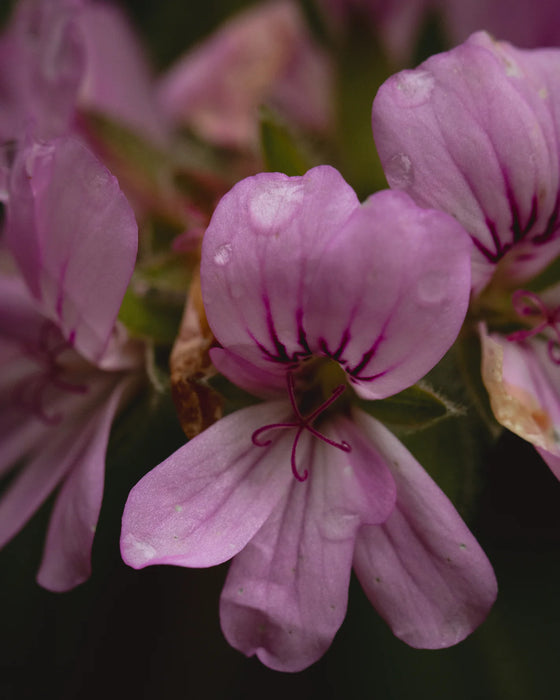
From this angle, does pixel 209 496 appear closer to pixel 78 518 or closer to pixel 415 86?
pixel 78 518

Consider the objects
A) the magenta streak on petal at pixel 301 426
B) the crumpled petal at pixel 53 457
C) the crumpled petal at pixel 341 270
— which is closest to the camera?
the crumpled petal at pixel 341 270

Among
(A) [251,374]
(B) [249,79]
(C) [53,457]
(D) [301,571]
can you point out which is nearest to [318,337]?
(A) [251,374]

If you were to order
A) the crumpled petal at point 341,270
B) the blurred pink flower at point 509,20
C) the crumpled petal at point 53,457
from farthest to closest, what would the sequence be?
the blurred pink flower at point 509,20, the crumpled petal at point 53,457, the crumpled petal at point 341,270

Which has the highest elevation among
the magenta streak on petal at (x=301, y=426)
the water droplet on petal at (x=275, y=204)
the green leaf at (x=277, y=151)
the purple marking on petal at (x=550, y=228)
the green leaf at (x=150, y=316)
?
the water droplet on petal at (x=275, y=204)

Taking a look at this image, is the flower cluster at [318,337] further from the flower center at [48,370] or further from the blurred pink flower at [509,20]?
the blurred pink flower at [509,20]

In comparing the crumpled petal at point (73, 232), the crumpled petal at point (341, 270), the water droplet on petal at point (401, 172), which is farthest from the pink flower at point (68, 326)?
the water droplet on petal at point (401, 172)

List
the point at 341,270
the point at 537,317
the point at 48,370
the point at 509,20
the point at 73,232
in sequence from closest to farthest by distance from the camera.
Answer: the point at 341,270, the point at 73,232, the point at 537,317, the point at 48,370, the point at 509,20
